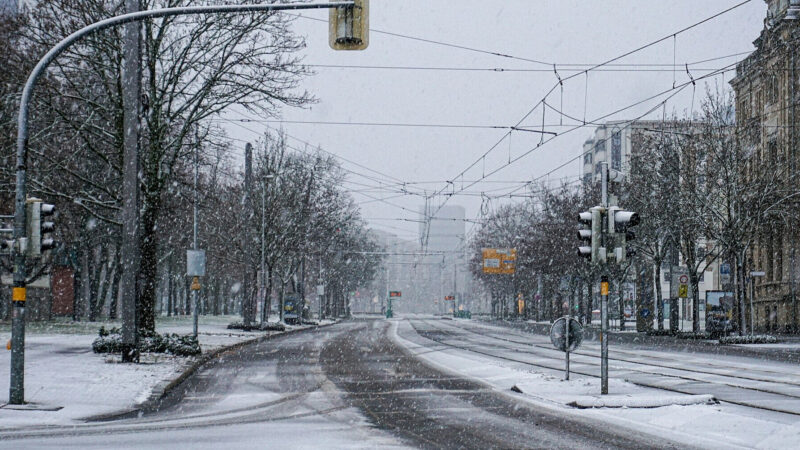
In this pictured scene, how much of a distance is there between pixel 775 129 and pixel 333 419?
41.2m

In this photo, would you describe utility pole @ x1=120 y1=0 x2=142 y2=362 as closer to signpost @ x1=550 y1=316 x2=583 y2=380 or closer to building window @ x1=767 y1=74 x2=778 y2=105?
signpost @ x1=550 y1=316 x2=583 y2=380

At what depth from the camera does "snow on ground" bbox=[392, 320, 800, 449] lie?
11.3 meters

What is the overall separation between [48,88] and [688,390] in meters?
17.5

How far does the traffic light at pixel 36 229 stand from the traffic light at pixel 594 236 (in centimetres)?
863

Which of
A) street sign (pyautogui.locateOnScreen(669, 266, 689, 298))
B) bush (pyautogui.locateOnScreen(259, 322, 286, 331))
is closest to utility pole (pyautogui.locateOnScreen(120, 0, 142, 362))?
bush (pyautogui.locateOnScreen(259, 322, 286, 331))

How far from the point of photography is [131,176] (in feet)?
70.1

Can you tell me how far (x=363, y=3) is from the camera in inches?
508

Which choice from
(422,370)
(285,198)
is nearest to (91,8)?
(422,370)

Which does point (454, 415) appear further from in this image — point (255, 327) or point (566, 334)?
point (255, 327)

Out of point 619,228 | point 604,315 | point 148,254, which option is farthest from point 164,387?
point 619,228

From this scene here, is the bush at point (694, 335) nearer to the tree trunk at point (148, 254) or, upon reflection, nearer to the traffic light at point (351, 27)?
the tree trunk at point (148, 254)

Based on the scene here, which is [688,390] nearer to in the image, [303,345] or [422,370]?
[422,370]

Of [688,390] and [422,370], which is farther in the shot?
[422,370]

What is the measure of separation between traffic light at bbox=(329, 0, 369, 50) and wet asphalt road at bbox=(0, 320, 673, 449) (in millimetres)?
5173
